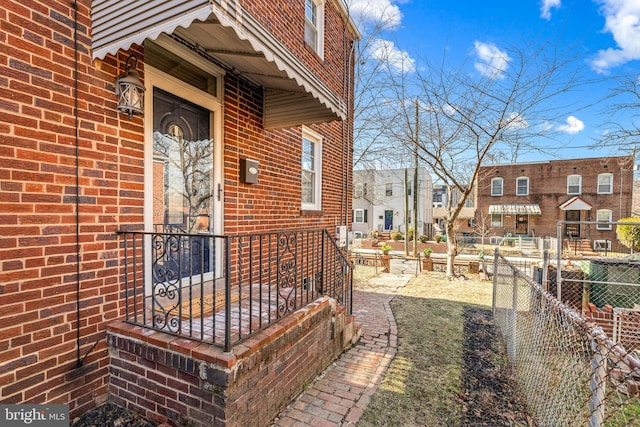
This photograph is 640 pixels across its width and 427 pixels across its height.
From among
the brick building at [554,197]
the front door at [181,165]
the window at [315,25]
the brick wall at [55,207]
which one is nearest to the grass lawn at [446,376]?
the brick wall at [55,207]

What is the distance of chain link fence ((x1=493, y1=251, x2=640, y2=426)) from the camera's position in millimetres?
1590

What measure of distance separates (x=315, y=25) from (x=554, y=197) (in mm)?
23119

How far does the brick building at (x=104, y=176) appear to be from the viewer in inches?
78.5

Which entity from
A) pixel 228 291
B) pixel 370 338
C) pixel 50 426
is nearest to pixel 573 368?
pixel 228 291

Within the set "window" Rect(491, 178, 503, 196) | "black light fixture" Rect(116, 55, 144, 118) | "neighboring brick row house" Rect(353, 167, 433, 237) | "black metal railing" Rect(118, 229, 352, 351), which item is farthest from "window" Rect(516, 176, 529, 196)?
"black light fixture" Rect(116, 55, 144, 118)

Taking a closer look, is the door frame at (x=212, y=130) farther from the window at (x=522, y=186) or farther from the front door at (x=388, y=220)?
the front door at (x=388, y=220)

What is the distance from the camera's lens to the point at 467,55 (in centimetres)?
767

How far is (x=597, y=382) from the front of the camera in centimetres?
164

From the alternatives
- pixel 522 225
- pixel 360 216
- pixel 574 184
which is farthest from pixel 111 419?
pixel 360 216

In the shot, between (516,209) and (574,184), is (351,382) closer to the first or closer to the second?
(516,209)

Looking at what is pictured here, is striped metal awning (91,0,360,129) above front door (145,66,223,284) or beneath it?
above

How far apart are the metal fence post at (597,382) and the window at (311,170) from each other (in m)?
4.55

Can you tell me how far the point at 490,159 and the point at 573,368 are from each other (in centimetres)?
835

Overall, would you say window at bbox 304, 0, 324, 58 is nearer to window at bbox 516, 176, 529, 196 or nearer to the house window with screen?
window at bbox 516, 176, 529, 196
